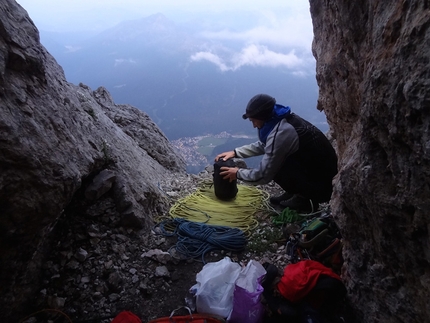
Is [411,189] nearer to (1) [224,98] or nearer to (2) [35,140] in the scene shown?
(2) [35,140]

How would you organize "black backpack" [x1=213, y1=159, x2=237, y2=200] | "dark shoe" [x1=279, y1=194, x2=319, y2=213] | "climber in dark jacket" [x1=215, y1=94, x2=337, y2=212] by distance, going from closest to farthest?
"climber in dark jacket" [x1=215, y1=94, x2=337, y2=212] → "dark shoe" [x1=279, y1=194, x2=319, y2=213] → "black backpack" [x1=213, y1=159, x2=237, y2=200]

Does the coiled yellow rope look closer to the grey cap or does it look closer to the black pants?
the black pants

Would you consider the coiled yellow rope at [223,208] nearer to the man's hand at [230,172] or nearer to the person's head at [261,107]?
the man's hand at [230,172]

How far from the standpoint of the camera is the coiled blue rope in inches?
144

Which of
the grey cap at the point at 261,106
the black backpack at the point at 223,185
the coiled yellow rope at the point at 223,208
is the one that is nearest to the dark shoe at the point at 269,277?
the coiled yellow rope at the point at 223,208

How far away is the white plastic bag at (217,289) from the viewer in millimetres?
2756

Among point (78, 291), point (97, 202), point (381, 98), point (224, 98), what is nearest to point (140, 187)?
point (97, 202)

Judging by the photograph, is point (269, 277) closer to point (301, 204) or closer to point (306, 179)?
point (306, 179)

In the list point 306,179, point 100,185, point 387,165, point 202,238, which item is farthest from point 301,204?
point 100,185

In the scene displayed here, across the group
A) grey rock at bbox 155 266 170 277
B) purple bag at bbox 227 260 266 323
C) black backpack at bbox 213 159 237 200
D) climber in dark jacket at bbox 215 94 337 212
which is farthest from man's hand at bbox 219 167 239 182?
purple bag at bbox 227 260 266 323

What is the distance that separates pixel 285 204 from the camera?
4406 mm

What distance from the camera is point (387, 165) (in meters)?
2.03

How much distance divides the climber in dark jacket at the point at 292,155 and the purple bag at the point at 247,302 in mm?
1419

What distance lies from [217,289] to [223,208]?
6.15 ft
